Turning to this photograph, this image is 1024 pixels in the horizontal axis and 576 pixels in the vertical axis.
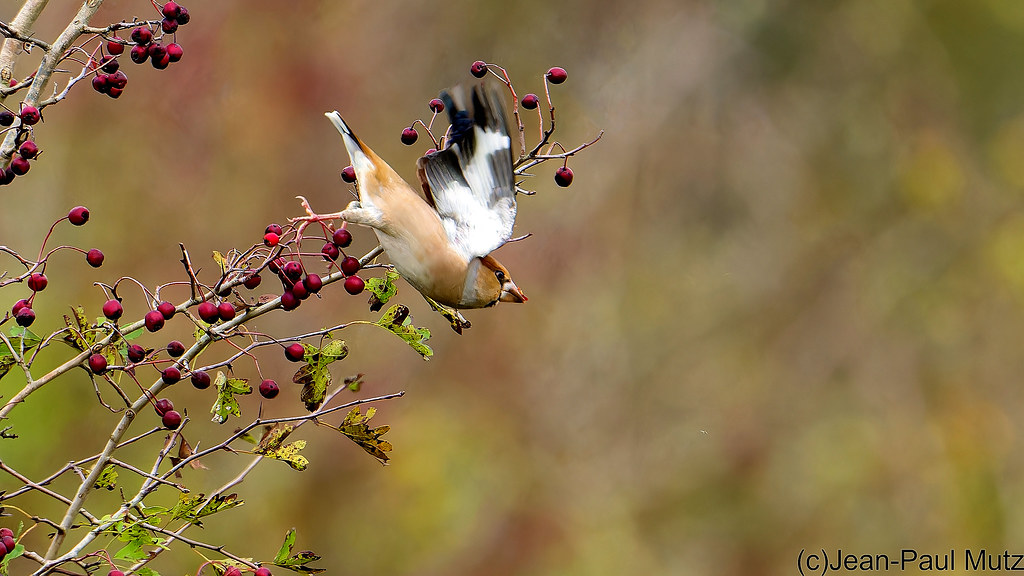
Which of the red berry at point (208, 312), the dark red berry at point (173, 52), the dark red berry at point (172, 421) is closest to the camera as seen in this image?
the dark red berry at point (172, 421)

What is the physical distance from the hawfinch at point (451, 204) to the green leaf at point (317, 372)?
31cm

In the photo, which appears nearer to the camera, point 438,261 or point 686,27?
point 438,261

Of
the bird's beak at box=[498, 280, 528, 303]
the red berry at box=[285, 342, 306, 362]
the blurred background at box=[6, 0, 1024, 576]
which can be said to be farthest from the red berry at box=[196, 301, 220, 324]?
the blurred background at box=[6, 0, 1024, 576]

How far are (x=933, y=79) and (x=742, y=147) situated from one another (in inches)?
50.5

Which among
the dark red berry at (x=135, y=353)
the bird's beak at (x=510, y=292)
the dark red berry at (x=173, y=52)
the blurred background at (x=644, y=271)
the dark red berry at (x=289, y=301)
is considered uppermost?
the blurred background at (x=644, y=271)

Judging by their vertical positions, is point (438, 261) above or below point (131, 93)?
below

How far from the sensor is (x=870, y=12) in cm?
612

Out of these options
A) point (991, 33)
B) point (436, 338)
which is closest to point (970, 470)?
point (991, 33)

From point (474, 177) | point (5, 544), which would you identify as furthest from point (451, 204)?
point (5, 544)

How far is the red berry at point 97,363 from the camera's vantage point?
1480 millimetres

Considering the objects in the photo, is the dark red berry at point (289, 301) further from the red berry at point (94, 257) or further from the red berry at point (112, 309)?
the red berry at point (94, 257)

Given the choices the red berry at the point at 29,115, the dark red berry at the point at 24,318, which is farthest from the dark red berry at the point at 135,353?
the red berry at the point at 29,115

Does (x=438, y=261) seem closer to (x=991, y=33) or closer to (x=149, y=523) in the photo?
(x=149, y=523)

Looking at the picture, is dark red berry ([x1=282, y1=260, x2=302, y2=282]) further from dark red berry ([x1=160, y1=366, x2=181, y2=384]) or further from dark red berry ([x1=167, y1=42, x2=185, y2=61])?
dark red berry ([x1=167, y1=42, x2=185, y2=61])
